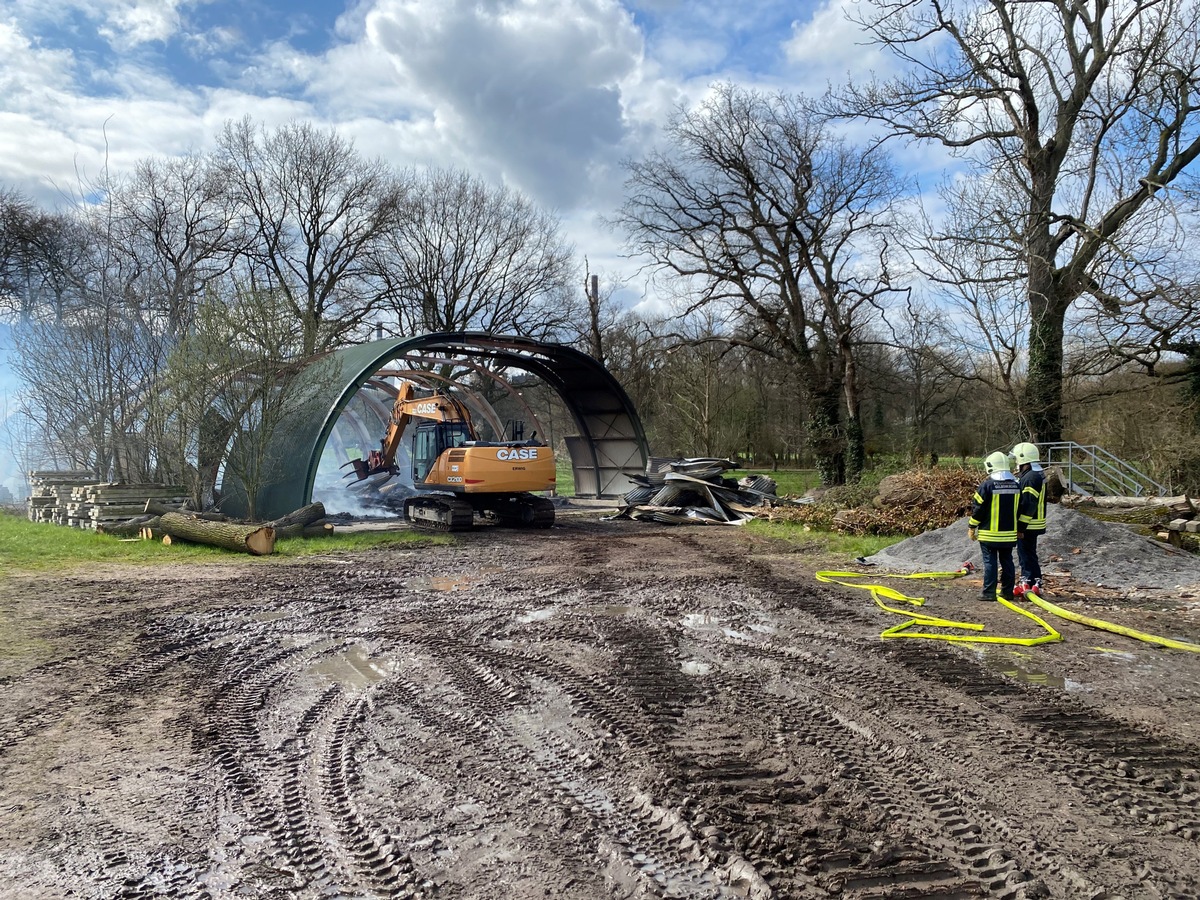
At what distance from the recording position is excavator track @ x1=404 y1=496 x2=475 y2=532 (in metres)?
16.0

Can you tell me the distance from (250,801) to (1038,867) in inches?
135

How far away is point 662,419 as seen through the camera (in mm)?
38375

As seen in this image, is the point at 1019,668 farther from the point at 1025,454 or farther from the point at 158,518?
the point at 158,518

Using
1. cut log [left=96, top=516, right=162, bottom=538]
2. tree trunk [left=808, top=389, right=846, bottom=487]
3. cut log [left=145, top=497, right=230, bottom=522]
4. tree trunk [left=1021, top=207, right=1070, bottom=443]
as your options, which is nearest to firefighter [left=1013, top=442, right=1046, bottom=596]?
tree trunk [left=1021, top=207, right=1070, bottom=443]

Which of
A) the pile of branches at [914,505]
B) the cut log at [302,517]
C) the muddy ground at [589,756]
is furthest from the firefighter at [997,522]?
the cut log at [302,517]

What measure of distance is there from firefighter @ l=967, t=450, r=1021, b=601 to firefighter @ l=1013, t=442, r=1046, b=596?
0.15 m

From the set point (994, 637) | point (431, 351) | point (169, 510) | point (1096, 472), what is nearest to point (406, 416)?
point (431, 351)

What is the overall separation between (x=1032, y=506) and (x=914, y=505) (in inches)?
245

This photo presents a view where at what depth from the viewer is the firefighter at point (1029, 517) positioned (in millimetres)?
8586

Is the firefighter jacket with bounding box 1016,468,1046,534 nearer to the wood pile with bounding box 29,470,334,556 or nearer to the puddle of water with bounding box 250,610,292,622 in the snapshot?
the puddle of water with bounding box 250,610,292,622

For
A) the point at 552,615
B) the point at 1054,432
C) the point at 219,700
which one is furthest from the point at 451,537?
the point at 1054,432

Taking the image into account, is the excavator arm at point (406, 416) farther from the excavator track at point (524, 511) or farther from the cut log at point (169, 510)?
the cut log at point (169, 510)

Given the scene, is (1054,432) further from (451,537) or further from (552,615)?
(552,615)

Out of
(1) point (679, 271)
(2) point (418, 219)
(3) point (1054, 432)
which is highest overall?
(2) point (418, 219)
